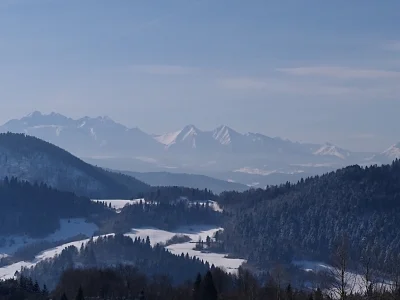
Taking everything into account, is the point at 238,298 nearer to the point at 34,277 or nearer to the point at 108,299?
the point at 108,299

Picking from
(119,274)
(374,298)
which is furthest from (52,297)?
(374,298)

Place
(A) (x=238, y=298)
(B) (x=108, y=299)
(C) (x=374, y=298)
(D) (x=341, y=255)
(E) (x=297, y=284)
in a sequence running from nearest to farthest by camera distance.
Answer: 1. (D) (x=341, y=255)
2. (C) (x=374, y=298)
3. (A) (x=238, y=298)
4. (B) (x=108, y=299)
5. (E) (x=297, y=284)

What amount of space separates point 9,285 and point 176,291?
22595 mm

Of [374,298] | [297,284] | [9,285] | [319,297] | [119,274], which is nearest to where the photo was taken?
[374,298]

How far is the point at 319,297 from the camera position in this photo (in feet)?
288

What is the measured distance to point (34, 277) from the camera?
649 ft

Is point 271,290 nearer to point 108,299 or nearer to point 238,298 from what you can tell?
point 238,298

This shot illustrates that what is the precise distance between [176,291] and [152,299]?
707 cm

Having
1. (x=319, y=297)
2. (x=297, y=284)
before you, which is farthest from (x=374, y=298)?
(x=297, y=284)

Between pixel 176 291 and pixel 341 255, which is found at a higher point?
pixel 341 255

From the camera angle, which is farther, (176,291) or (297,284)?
(297,284)

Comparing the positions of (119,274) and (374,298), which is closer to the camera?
(374,298)

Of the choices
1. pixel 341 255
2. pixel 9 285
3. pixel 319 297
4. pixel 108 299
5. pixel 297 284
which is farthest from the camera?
pixel 297 284

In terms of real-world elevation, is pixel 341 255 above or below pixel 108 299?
above
